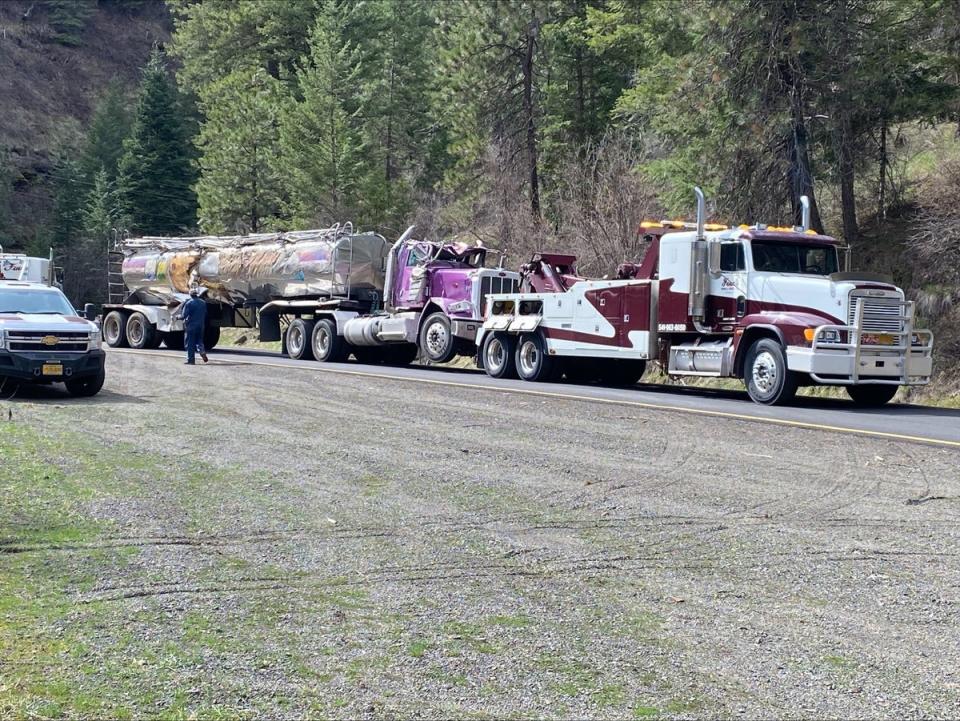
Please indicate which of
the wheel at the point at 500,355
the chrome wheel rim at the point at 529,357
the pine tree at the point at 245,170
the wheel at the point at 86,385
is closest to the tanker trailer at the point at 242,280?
the wheel at the point at 500,355

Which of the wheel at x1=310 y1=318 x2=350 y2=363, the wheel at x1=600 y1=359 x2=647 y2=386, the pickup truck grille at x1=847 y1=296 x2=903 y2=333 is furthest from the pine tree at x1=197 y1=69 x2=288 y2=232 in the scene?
the pickup truck grille at x1=847 y1=296 x2=903 y2=333

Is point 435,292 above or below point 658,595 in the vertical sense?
above

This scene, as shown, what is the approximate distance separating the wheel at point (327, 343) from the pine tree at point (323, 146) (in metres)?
15.1

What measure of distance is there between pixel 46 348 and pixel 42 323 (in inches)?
18.5

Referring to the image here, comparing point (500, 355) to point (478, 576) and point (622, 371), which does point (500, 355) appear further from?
point (478, 576)

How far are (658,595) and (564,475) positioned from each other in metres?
3.96

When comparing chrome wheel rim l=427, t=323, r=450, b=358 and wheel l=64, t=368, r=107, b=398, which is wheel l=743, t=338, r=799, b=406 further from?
wheel l=64, t=368, r=107, b=398

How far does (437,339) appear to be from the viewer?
25547mm

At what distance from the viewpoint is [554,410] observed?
15.7 meters

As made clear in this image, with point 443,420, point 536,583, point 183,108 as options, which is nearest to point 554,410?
point 443,420

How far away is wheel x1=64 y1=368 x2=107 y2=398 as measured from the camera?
17547 millimetres

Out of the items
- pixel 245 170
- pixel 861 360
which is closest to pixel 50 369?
pixel 861 360

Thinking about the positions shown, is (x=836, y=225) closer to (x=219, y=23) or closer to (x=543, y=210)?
(x=543, y=210)

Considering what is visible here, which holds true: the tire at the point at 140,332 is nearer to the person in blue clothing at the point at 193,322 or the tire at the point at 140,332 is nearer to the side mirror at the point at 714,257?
the person in blue clothing at the point at 193,322
